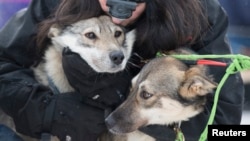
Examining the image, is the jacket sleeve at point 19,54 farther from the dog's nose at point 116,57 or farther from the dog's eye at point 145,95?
the dog's eye at point 145,95

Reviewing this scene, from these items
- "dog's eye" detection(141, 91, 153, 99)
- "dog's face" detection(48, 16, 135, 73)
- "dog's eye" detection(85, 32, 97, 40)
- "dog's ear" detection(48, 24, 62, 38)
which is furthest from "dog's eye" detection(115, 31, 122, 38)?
"dog's eye" detection(141, 91, 153, 99)

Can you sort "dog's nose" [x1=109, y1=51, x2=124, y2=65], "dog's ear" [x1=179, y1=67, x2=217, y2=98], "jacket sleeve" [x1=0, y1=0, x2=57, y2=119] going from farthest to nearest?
"jacket sleeve" [x1=0, y1=0, x2=57, y2=119], "dog's nose" [x1=109, y1=51, x2=124, y2=65], "dog's ear" [x1=179, y1=67, x2=217, y2=98]

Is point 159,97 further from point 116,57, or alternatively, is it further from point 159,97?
point 116,57

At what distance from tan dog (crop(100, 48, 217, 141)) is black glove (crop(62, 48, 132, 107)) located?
118mm

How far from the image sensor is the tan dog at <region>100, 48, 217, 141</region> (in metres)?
2.33

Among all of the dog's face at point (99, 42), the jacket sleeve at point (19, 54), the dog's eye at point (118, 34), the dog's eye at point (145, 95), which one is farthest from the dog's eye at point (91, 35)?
the dog's eye at point (145, 95)

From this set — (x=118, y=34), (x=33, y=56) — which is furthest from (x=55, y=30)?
(x=118, y=34)

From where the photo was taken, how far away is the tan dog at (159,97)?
233cm

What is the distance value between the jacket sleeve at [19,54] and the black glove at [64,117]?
0.08 metres

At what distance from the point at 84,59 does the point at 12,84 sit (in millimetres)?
389

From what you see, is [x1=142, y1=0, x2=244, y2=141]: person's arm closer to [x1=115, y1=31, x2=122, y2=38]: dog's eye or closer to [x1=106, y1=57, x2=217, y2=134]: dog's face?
[x1=106, y1=57, x2=217, y2=134]: dog's face

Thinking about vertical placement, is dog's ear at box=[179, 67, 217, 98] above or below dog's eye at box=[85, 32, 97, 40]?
below

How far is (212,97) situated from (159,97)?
0.97 ft

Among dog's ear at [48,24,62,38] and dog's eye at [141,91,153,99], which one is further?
dog's ear at [48,24,62,38]
